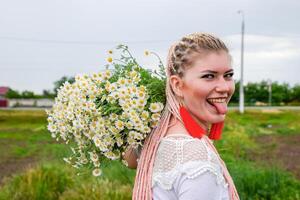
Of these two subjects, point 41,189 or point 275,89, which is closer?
point 41,189

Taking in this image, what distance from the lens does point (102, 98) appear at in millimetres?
2447

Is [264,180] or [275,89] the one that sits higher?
[264,180]

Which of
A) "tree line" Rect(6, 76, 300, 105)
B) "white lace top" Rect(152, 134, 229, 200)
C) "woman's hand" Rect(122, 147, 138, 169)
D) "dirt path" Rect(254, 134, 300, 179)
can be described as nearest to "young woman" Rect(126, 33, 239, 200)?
"white lace top" Rect(152, 134, 229, 200)

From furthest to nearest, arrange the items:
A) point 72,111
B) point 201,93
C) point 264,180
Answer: point 264,180
point 72,111
point 201,93

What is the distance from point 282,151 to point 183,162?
35.5ft

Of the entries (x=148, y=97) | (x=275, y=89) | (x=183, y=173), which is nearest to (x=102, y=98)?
(x=148, y=97)

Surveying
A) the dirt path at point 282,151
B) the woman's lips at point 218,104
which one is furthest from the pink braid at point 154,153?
the dirt path at point 282,151

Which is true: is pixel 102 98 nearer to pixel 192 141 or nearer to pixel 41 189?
pixel 192 141

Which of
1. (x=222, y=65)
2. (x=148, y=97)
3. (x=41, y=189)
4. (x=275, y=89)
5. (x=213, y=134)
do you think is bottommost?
→ (x=275, y=89)

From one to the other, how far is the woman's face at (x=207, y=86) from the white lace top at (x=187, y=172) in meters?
0.13

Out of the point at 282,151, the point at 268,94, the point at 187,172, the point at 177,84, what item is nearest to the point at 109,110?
the point at 177,84

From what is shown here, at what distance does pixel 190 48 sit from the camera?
2.05 metres

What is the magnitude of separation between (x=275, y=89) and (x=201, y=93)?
49.1 m

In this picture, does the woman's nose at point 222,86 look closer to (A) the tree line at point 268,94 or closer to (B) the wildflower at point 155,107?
(B) the wildflower at point 155,107
